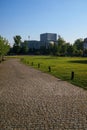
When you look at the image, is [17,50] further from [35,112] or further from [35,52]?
[35,112]

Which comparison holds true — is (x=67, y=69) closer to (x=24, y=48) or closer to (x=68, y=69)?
(x=68, y=69)

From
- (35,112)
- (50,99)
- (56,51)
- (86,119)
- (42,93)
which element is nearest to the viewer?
(86,119)

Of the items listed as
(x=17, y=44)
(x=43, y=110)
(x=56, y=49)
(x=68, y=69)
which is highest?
(x=17, y=44)

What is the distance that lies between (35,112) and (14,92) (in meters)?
5.08

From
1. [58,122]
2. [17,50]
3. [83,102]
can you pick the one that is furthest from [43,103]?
[17,50]

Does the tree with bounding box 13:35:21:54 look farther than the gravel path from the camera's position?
Yes

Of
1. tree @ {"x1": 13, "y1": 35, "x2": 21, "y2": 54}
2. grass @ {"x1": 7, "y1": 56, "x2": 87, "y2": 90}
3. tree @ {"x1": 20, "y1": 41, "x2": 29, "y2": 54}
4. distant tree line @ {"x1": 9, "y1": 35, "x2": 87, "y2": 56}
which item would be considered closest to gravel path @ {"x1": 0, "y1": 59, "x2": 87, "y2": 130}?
grass @ {"x1": 7, "y1": 56, "x2": 87, "y2": 90}

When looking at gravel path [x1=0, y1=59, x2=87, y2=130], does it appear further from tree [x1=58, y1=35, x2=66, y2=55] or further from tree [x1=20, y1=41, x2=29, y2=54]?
tree [x1=20, y1=41, x2=29, y2=54]

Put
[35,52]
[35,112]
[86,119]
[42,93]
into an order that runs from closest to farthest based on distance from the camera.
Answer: [86,119] → [35,112] → [42,93] → [35,52]

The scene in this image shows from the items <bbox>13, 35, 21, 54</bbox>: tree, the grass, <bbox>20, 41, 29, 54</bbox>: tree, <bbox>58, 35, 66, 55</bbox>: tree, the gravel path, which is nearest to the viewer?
the gravel path

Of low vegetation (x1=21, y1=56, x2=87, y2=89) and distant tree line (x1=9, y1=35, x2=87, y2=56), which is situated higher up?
distant tree line (x1=9, y1=35, x2=87, y2=56)

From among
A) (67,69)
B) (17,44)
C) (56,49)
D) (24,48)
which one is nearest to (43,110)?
(67,69)

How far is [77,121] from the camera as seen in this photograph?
28.9 ft

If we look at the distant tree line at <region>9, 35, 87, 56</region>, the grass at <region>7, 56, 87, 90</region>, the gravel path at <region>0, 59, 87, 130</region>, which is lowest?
the grass at <region>7, 56, 87, 90</region>
